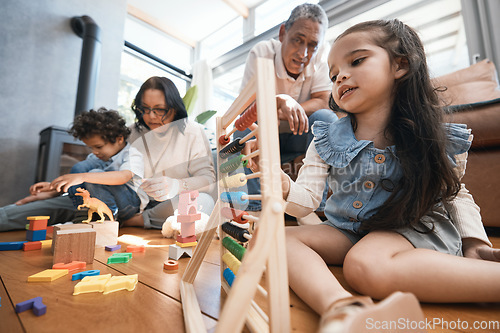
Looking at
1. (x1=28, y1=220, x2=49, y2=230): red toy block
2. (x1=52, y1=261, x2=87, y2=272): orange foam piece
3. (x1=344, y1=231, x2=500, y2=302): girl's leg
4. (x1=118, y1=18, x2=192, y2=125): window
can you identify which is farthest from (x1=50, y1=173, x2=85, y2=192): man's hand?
(x1=118, y1=18, x2=192, y2=125): window

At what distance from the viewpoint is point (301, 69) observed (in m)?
1.23

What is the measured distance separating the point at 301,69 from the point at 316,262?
1.00m

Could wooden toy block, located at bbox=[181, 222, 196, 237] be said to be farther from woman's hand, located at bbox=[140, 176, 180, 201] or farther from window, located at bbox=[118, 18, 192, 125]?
window, located at bbox=[118, 18, 192, 125]

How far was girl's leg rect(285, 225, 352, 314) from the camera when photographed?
376 mm

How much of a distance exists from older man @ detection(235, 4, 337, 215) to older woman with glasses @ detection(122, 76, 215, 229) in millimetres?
230

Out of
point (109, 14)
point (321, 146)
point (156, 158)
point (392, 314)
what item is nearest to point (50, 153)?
point (156, 158)

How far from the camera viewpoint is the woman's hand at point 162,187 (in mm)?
1192

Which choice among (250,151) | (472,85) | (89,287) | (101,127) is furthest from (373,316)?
(472,85)

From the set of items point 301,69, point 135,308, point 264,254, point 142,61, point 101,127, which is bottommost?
point 135,308

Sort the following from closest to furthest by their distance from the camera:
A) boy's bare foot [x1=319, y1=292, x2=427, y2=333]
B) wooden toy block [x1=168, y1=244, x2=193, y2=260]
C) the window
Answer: boy's bare foot [x1=319, y1=292, x2=427, y2=333] < wooden toy block [x1=168, y1=244, x2=193, y2=260] < the window

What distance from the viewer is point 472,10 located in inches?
64.4

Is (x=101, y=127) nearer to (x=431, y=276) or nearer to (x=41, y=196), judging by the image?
(x=41, y=196)

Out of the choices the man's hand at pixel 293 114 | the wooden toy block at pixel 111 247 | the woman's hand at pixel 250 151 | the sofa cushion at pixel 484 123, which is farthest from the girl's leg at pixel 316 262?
the sofa cushion at pixel 484 123

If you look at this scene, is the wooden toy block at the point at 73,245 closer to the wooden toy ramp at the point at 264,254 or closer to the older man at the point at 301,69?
the wooden toy ramp at the point at 264,254
